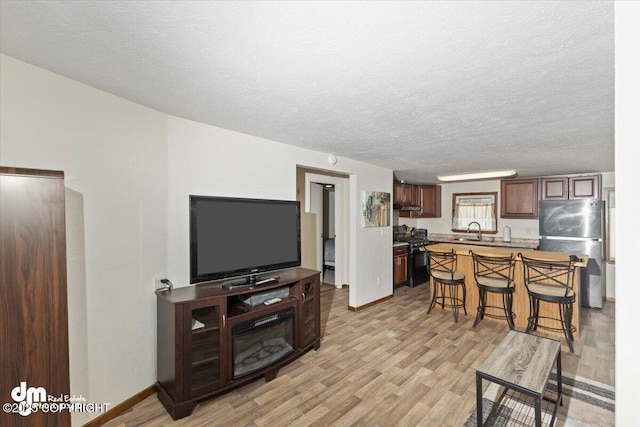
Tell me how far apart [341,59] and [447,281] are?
11.3ft

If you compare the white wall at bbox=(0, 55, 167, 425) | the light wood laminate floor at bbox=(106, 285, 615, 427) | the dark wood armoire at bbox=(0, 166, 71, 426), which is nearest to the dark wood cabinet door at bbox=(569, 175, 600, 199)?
the light wood laminate floor at bbox=(106, 285, 615, 427)

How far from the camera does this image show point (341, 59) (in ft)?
4.85

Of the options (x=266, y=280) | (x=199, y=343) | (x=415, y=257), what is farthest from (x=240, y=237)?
(x=415, y=257)

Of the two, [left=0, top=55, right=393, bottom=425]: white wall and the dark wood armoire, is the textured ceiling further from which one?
the dark wood armoire

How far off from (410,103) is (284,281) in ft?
6.09

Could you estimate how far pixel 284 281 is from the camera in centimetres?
264

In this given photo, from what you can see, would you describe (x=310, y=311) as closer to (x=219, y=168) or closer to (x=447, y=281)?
(x=219, y=168)

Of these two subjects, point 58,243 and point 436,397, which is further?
point 436,397

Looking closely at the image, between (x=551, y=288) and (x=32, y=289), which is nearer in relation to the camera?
(x=32, y=289)

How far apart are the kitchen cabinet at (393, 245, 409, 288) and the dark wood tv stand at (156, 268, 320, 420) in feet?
11.0

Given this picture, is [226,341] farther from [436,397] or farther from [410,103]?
[410,103]

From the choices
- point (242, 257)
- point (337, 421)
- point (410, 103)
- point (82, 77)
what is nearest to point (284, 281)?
point (242, 257)

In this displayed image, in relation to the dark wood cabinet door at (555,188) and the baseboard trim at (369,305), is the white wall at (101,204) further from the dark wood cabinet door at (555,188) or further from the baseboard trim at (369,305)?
the dark wood cabinet door at (555,188)

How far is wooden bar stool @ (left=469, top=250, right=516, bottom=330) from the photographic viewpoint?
3.53 meters
